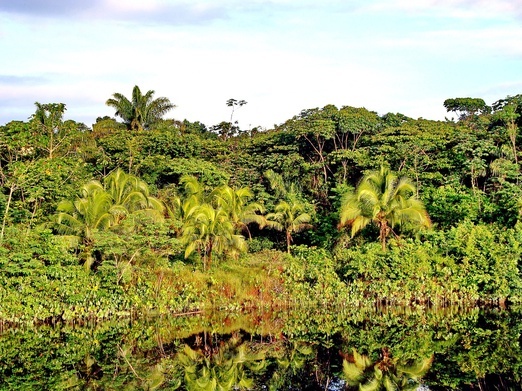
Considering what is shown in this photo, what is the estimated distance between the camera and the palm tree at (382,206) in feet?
79.5

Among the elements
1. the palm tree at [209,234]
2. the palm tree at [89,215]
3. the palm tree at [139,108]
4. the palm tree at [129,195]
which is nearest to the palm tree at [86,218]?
the palm tree at [89,215]

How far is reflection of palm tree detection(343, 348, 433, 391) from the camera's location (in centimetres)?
1320

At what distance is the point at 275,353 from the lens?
16500mm

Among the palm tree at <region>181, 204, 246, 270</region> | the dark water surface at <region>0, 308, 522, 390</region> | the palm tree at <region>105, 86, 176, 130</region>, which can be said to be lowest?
the dark water surface at <region>0, 308, 522, 390</region>

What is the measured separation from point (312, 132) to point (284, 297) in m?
10.4

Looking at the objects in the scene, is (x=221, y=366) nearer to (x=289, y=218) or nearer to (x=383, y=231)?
(x=383, y=231)

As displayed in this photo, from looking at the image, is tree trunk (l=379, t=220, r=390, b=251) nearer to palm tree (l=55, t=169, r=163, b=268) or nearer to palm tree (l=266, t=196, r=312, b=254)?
palm tree (l=266, t=196, r=312, b=254)

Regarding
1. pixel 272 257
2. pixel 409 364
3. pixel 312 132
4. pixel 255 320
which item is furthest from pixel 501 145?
pixel 409 364

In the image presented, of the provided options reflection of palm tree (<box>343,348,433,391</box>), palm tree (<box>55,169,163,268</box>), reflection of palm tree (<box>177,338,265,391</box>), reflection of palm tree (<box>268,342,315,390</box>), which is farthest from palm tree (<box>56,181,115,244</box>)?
reflection of palm tree (<box>343,348,433,391</box>)

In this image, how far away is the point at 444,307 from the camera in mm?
23656

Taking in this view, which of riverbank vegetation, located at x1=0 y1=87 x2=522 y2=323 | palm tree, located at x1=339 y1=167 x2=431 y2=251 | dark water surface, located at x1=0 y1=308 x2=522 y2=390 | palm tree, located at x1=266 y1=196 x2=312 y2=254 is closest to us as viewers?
dark water surface, located at x1=0 y1=308 x2=522 y2=390

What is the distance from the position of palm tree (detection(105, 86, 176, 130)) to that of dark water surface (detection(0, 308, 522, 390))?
16.4 metres

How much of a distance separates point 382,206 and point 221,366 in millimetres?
11111

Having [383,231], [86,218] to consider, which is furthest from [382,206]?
[86,218]
